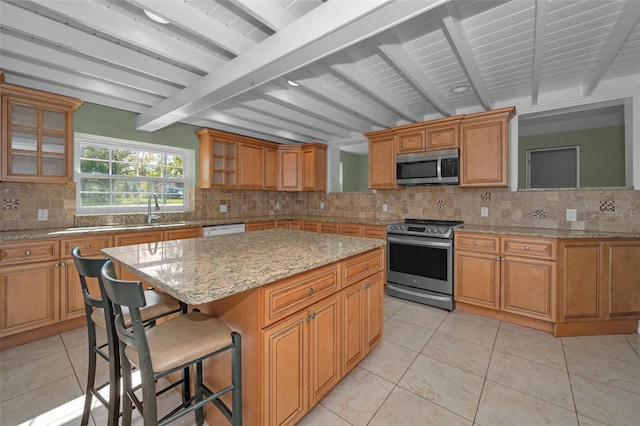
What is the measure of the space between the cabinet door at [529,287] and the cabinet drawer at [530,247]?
0.20ft

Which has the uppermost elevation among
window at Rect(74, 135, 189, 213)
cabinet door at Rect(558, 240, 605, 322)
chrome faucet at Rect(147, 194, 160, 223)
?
window at Rect(74, 135, 189, 213)

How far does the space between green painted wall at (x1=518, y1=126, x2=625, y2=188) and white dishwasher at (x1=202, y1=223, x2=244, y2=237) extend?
18.8ft

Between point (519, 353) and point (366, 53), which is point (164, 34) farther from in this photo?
point (519, 353)

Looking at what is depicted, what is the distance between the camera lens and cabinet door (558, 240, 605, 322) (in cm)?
247

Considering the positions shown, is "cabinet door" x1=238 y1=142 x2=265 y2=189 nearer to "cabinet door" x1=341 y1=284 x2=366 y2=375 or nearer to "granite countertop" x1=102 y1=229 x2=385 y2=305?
"granite countertop" x1=102 y1=229 x2=385 y2=305

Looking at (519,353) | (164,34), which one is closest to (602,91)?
(519,353)

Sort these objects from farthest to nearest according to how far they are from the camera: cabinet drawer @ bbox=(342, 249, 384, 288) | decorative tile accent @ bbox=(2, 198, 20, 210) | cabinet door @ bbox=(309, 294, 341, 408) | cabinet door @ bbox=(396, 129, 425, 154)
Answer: cabinet door @ bbox=(396, 129, 425, 154)
decorative tile accent @ bbox=(2, 198, 20, 210)
cabinet drawer @ bbox=(342, 249, 384, 288)
cabinet door @ bbox=(309, 294, 341, 408)

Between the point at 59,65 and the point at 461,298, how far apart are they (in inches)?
174

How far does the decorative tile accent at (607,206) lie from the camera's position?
2.77 metres

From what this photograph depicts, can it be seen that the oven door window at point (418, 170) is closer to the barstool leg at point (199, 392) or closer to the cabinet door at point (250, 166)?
the cabinet door at point (250, 166)

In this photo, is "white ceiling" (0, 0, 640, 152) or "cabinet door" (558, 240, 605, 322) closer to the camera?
"white ceiling" (0, 0, 640, 152)

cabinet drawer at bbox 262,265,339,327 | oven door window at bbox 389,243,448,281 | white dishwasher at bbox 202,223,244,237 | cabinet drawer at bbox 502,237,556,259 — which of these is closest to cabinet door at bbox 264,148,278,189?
white dishwasher at bbox 202,223,244,237

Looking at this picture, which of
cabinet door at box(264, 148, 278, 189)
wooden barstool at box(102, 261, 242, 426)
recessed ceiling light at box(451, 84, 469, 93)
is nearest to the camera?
wooden barstool at box(102, 261, 242, 426)

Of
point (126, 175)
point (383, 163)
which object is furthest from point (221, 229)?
point (383, 163)
